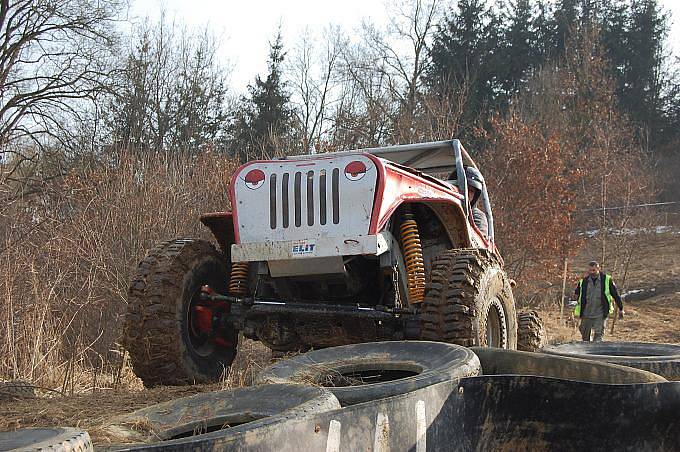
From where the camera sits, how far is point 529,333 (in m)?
7.29

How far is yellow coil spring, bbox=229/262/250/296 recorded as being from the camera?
569cm

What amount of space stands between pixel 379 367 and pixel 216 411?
3.91 ft

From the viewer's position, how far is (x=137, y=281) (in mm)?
5488

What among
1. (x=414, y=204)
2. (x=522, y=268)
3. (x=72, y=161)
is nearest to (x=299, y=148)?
(x=72, y=161)

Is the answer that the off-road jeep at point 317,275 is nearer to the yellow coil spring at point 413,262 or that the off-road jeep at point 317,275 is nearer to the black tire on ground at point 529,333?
the yellow coil spring at point 413,262

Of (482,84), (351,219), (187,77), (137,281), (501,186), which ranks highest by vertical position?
(482,84)

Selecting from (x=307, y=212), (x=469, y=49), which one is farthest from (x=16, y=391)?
(x=469, y=49)

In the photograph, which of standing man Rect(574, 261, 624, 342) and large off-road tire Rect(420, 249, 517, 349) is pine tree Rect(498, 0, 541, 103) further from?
large off-road tire Rect(420, 249, 517, 349)

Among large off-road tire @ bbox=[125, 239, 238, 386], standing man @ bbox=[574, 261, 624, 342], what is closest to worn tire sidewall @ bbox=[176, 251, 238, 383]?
large off-road tire @ bbox=[125, 239, 238, 386]

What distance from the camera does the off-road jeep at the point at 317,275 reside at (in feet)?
16.2

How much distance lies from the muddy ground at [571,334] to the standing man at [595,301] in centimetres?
242

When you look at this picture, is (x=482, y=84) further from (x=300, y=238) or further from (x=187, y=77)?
(x=300, y=238)

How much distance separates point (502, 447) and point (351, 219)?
223cm

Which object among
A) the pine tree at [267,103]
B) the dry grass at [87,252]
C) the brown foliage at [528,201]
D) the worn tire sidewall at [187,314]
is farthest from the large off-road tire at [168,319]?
the pine tree at [267,103]
